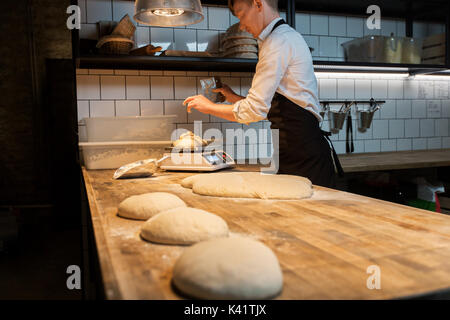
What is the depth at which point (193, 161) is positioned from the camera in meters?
1.89

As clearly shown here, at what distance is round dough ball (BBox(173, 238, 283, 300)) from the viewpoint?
22.0 inches

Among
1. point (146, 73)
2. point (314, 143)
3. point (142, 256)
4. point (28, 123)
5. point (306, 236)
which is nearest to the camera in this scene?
point (142, 256)

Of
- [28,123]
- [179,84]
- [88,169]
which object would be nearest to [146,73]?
[179,84]

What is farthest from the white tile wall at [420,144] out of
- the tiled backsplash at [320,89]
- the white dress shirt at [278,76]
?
the white dress shirt at [278,76]

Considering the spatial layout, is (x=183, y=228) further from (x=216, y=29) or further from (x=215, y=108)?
(x=216, y=29)

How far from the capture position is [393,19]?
3.17 meters

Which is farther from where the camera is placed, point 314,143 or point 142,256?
point 314,143

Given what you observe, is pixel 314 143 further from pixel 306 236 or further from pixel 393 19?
pixel 393 19

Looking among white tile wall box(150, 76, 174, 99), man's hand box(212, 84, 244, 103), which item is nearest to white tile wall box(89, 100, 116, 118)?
white tile wall box(150, 76, 174, 99)

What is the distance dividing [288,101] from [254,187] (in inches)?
30.0

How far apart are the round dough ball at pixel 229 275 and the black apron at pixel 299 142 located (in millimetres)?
1336

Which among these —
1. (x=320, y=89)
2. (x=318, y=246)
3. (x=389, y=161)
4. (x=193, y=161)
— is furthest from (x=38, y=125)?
(x=318, y=246)

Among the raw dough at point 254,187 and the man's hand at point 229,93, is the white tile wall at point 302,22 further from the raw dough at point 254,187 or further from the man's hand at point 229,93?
the raw dough at point 254,187

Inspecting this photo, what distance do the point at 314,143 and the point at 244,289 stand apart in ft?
4.80
